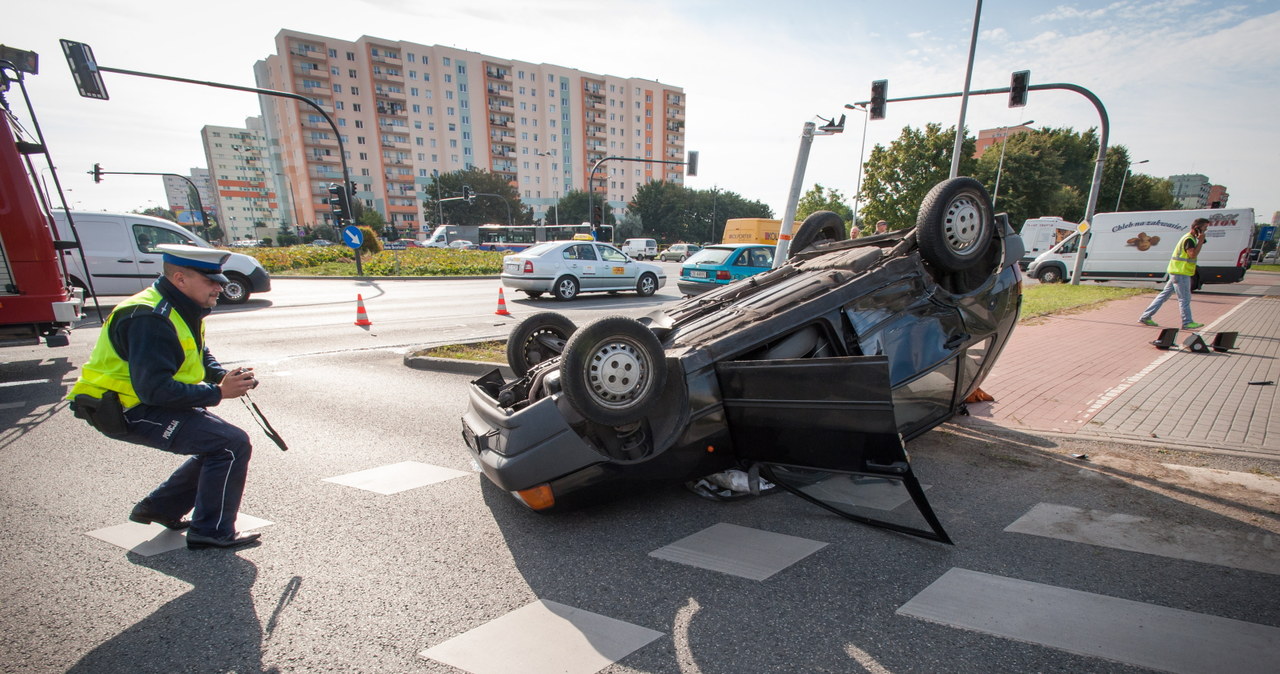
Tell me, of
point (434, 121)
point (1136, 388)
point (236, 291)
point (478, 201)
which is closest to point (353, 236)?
point (236, 291)

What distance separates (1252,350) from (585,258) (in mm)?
12785

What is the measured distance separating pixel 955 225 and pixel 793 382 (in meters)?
1.87

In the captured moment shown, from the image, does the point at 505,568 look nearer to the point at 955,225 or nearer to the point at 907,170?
the point at 955,225

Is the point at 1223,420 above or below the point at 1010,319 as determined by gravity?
below

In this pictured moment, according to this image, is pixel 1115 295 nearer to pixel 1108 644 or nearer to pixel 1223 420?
pixel 1223 420

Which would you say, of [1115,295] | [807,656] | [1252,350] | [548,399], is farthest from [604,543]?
[1115,295]

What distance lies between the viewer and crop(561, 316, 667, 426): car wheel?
2801mm

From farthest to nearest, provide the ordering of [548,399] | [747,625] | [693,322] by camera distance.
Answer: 1. [693,322]
2. [548,399]
3. [747,625]

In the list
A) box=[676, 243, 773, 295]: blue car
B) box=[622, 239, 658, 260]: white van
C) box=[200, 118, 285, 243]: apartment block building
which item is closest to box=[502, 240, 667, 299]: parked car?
box=[676, 243, 773, 295]: blue car

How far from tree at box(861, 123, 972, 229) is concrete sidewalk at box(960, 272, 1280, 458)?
30871 mm

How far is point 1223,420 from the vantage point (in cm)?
496

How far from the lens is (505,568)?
2.73 metres

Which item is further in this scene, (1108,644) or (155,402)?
(155,402)

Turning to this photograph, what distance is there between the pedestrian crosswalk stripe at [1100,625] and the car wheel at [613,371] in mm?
1510
